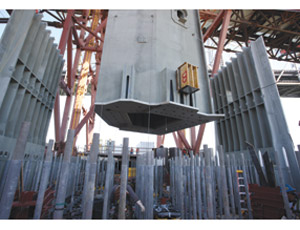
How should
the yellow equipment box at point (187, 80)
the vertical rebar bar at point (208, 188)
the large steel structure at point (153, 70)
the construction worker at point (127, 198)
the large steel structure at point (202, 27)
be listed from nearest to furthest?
Result: the vertical rebar bar at point (208, 188) < the construction worker at point (127, 198) < the yellow equipment box at point (187, 80) < the large steel structure at point (153, 70) < the large steel structure at point (202, 27)

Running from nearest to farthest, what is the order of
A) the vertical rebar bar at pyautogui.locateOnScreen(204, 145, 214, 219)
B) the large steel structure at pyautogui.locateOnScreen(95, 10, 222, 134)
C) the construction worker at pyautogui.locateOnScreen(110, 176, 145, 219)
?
the vertical rebar bar at pyautogui.locateOnScreen(204, 145, 214, 219) < the construction worker at pyautogui.locateOnScreen(110, 176, 145, 219) < the large steel structure at pyautogui.locateOnScreen(95, 10, 222, 134)

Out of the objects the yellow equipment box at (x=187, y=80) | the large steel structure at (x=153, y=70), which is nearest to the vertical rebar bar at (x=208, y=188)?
the large steel structure at (x=153, y=70)

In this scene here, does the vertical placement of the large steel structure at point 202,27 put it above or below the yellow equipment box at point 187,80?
above

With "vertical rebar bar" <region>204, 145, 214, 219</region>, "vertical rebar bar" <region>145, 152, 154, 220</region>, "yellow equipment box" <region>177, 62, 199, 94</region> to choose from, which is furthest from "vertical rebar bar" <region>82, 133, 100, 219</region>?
"yellow equipment box" <region>177, 62, 199, 94</region>

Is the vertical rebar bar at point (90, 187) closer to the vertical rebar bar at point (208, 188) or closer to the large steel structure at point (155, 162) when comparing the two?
A: the large steel structure at point (155, 162)

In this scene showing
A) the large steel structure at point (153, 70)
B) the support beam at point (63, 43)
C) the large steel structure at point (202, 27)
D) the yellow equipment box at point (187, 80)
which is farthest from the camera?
the large steel structure at point (202, 27)

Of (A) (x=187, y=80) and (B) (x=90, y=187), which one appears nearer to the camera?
(B) (x=90, y=187)

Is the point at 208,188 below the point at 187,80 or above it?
below

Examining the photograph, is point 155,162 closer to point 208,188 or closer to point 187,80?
point 187,80

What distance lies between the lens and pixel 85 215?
10.9 ft

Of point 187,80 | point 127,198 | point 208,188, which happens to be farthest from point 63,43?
point 208,188

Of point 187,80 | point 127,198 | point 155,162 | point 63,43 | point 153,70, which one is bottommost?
point 127,198

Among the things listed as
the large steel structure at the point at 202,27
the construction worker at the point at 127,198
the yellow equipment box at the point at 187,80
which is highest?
the large steel structure at the point at 202,27

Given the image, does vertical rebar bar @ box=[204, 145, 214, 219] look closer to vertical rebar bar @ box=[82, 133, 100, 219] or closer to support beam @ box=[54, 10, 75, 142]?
vertical rebar bar @ box=[82, 133, 100, 219]
